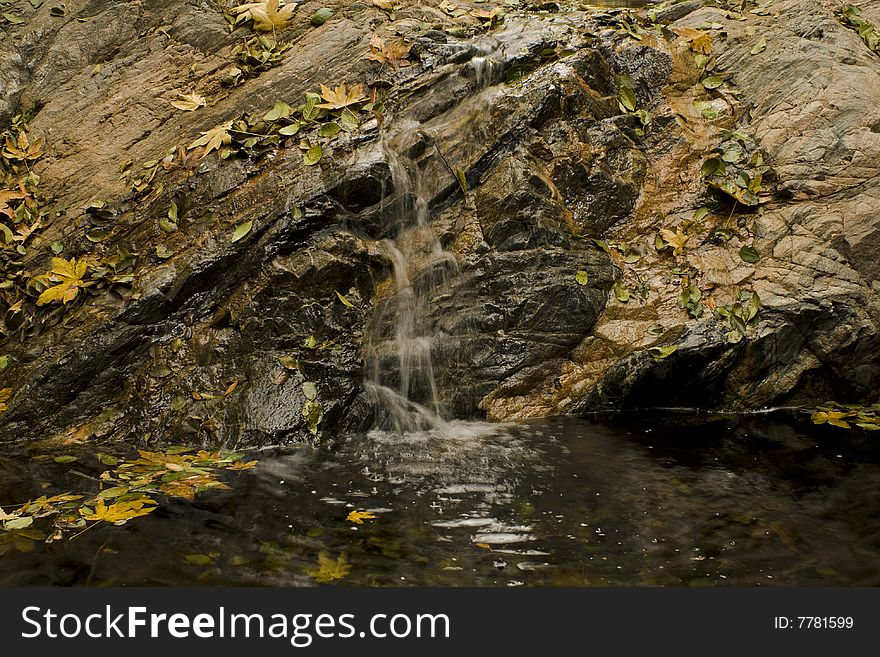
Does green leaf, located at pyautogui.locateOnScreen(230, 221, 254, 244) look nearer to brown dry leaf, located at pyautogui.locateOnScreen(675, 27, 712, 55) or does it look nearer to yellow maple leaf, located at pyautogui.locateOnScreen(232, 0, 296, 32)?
yellow maple leaf, located at pyautogui.locateOnScreen(232, 0, 296, 32)

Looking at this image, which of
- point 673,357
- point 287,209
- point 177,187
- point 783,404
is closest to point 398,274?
point 287,209

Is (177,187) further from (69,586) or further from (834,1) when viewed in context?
(834,1)

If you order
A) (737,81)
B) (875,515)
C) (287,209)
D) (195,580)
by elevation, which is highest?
(737,81)

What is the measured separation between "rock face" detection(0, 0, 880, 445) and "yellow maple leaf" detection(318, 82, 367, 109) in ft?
0.24

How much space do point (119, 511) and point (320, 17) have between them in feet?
17.6

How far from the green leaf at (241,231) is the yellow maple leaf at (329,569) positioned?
3.06 metres

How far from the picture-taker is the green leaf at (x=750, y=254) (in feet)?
21.1

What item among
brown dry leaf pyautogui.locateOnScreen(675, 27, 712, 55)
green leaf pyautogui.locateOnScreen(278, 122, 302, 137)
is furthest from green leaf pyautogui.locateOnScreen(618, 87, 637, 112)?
green leaf pyautogui.locateOnScreen(278, 122, 302, 137)

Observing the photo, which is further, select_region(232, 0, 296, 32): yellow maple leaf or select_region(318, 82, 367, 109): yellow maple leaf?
select_region(232, 0, 296, 32): yellow maple leaf

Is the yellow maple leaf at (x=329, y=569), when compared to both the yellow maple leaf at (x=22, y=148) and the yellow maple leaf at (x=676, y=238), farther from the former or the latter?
the yellow maple leaf at (x=22, y=148)

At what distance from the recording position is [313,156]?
6105 mm

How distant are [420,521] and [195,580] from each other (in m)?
1.23

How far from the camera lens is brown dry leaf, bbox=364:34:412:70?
22.4 ft

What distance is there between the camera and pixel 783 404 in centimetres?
614
